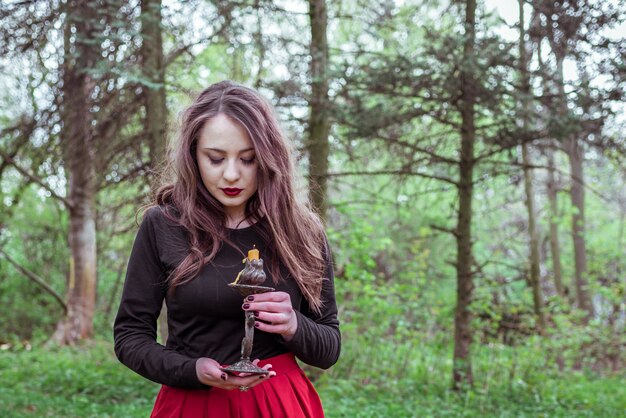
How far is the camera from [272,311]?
1980mm

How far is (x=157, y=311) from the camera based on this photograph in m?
2.23

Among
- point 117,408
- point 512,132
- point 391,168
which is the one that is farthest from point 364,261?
point 117,408

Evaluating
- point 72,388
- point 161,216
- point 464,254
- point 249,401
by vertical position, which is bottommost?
point 72,388

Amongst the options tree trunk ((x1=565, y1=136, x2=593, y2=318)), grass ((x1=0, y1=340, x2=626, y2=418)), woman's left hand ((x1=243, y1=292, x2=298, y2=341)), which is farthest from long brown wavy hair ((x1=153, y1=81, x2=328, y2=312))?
tree trunk ((x1=565, y1=136, x2=593, y2=318))

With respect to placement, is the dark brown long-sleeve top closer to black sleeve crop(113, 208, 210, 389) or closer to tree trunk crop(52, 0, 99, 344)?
black sleeve crop(113, 208, 210, 389)

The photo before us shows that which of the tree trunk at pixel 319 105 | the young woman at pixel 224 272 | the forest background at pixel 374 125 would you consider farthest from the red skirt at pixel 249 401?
the tree trunk at pixel 319 105

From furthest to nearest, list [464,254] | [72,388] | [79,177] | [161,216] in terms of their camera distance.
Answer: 1. [79,177]
2. [464,254]
3. [72,388]
4. [161,216]

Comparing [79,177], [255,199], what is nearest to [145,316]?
[255,199]

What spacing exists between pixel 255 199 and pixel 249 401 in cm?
67

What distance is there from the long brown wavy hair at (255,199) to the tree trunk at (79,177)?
20.5 feet

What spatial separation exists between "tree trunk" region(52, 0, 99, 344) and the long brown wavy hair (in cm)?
626

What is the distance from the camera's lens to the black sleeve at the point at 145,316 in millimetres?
2074

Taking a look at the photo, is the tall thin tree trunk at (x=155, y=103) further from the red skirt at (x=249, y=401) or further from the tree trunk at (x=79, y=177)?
the red skirt at (x=249, y=401)

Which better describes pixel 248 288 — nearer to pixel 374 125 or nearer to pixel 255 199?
pixel 255 199
